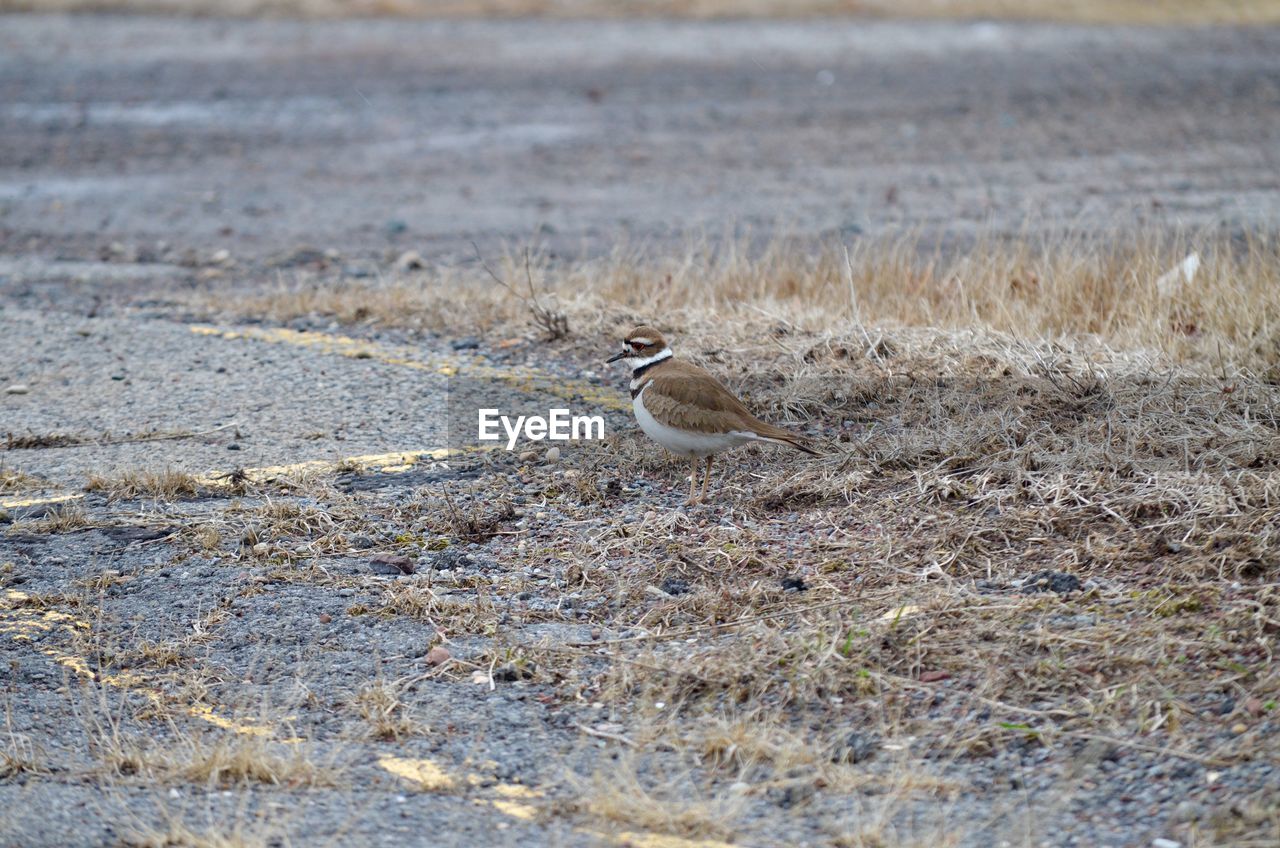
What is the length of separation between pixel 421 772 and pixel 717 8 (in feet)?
64.8

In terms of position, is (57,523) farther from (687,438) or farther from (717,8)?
(717,8)

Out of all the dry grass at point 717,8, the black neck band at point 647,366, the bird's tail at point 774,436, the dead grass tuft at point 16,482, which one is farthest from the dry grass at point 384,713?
the dry grass at point 717,8

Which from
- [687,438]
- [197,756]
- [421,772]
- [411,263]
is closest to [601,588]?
[687,438]

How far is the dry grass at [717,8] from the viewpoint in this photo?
22031mm

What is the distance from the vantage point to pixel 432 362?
8.19 metres

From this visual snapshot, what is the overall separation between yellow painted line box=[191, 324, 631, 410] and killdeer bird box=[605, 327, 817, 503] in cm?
126

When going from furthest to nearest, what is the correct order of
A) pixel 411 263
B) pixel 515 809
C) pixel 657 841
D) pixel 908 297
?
1. pixel 411 263
2. pixel 908 297
3. pixel 515 809
4. pixel 657 841

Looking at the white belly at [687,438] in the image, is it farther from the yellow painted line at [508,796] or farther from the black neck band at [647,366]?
the yellow painted line at [508,796]

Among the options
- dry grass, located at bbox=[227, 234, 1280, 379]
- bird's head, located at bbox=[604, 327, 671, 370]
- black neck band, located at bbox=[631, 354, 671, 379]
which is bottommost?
dry grass, located at bbox=[227, 234, 1280, 379]

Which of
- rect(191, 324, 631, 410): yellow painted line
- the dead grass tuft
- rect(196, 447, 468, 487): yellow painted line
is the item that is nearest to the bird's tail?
rect(191, 324, 631, 410): yellow painted line

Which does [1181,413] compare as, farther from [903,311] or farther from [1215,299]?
[903,311]

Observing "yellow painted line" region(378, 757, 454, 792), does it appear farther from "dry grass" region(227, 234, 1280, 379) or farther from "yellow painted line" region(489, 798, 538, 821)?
"dry grass" region(227, 234, 1280, 379)

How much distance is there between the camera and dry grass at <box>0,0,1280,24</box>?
867 inches

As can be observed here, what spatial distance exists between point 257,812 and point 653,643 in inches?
59.2
